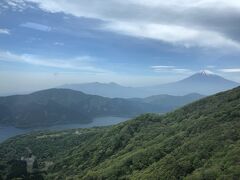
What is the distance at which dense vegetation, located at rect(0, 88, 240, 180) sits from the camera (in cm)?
6438

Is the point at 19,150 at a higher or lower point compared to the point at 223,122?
lower

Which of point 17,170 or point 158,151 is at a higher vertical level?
point 158,151

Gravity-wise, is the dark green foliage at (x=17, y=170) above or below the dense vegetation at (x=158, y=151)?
below

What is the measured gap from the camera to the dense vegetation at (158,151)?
2534 inches

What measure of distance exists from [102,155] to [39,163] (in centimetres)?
3882

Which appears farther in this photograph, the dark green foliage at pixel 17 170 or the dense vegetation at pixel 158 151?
the dark green foliage at pixel 17 170

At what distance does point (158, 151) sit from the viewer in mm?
89375

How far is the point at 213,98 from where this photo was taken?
149 m

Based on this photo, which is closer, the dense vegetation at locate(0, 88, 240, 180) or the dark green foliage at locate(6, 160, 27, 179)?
the dense vegetation at locate(0, 88, 240, 180)

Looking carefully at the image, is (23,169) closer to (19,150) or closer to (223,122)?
(19,150)

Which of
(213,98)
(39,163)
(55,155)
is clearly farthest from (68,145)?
(213,98)

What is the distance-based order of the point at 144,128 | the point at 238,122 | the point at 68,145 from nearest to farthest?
the point at 238,122 < the point at 144,128 < the point at 68,145

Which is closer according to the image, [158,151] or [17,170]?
[158,151]

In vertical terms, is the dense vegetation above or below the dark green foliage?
above
